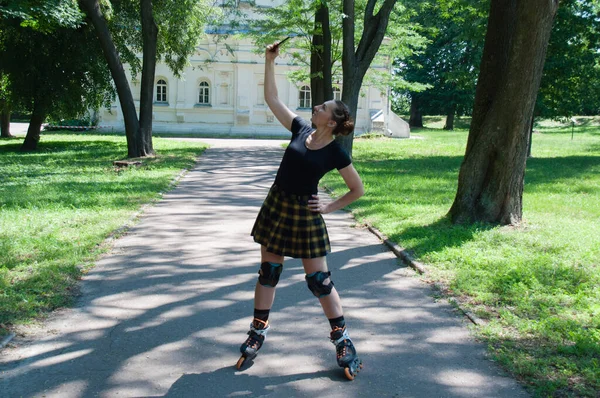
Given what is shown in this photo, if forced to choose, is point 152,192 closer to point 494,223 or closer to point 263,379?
point 494,223

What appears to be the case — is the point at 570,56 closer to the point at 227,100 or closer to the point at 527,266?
the point at 527,266

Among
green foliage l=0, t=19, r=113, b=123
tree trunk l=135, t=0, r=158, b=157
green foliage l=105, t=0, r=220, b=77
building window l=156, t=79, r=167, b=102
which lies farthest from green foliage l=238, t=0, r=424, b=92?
building window l=156, t=79, r=167, b=102

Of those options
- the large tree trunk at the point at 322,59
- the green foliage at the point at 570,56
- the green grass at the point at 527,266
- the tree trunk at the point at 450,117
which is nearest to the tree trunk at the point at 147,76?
the large tree trunk at the point at 322,59

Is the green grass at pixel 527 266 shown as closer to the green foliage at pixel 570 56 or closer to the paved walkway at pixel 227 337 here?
the paved walkway at pixel 227 337

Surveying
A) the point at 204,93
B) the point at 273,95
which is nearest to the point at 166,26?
the point at 204,93

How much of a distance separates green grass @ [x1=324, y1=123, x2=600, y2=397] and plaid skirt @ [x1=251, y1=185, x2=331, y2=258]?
1.69m

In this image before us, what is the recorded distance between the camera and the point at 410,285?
6.91 metres

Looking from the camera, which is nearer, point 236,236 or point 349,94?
point 236,236

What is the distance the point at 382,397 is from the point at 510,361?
1184 millimetres

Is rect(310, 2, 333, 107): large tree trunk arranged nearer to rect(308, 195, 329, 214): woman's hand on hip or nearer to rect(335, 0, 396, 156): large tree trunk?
rect(335, 0, 396, 156): large tree trunk

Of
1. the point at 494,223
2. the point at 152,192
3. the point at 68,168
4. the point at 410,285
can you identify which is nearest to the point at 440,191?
the point at 494,223

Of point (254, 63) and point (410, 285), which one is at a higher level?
point (254, 63)

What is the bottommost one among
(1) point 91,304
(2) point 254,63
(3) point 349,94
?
(1) point 91,304

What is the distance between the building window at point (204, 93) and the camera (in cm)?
4481
